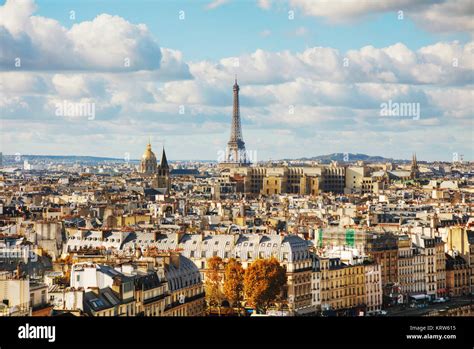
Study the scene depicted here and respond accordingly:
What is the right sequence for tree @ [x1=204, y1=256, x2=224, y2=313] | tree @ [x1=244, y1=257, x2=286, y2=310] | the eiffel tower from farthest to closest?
the eiffel tower, tree @ [x1=244, y1=257, x2=286, y2=310], tree @ [x1=204, y1=256, x2=224, y2=313]

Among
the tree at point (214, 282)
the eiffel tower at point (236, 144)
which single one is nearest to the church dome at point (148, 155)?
the eiffel tower at point (236, 144)

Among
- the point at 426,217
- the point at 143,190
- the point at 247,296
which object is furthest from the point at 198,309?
the point at 143,190

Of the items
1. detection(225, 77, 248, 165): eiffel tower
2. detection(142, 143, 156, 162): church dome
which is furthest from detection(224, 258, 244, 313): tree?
detection(225, 77, 248, 165): eiffel tower

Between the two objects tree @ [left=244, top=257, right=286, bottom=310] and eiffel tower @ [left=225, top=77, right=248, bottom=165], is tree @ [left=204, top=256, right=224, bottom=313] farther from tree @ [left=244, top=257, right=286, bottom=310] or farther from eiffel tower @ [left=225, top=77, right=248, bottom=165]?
eiffel tower @ [left=225, top=77, right=248, bottom=165]

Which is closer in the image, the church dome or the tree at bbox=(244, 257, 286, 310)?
the tree at bbox=(244, 257, 286, 310)

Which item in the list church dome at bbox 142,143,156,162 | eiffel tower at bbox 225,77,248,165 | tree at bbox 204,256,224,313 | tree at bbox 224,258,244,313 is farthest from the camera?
eiffel tower at bbox 225,77,248,165

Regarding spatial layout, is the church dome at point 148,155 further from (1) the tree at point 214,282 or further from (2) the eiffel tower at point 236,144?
(1) the tree at point 214,282
